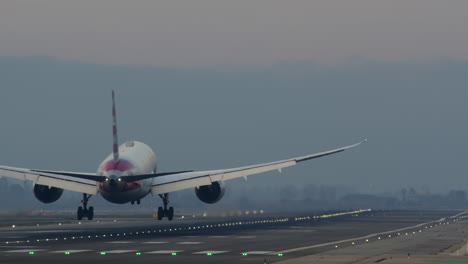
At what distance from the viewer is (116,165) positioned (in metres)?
Result: 68.4

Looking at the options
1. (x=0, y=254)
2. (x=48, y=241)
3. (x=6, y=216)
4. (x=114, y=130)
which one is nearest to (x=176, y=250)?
(x=0, y=254)

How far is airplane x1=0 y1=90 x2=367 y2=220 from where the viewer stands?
67.8 m

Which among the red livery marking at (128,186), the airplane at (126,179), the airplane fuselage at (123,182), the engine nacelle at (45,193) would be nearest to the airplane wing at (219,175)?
the airplane at (126,179)

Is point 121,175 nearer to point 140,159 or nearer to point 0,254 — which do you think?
point 140,159

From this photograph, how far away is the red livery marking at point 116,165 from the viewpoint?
223 feet

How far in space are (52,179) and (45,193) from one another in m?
3.44

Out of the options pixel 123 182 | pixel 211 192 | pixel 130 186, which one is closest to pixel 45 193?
pixel 130 186

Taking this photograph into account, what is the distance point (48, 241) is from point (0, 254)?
36.0 feet

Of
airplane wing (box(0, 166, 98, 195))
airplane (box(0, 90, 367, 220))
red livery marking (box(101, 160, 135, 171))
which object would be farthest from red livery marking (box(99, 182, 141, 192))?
airplane wing (box(0, 166, 98, 195))

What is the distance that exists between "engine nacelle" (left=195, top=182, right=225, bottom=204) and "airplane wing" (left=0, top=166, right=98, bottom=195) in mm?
10636

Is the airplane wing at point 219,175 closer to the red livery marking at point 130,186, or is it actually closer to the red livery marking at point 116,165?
the red livery marking at point 130,186

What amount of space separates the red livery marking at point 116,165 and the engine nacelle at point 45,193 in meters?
7.67

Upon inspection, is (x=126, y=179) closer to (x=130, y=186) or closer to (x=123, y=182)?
(x=123, y=182)

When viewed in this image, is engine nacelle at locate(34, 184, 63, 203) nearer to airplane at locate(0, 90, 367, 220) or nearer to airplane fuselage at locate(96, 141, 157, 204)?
airplane at locate(0, 90, 367, 220)
